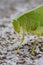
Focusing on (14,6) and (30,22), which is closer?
(30,22)

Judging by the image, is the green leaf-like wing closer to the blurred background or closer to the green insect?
the green insect

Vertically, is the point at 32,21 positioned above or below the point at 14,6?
below

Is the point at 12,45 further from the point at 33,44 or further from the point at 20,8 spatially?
the point at 20,8

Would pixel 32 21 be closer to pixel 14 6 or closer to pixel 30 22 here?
pixel 30 22

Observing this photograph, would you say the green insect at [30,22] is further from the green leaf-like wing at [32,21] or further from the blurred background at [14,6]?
the blurred background at [14,6]

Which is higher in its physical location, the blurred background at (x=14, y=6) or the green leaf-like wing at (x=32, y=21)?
the blurred background at (x=14, y=6)

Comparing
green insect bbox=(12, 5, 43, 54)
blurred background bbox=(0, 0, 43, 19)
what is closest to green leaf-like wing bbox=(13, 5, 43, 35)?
green insect bbox=(12, 5, 43, 54)

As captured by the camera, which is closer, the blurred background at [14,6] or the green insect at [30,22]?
the green insect at [30,22]

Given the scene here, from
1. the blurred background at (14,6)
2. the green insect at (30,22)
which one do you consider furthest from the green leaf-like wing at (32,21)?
the blurred background at (14,6)

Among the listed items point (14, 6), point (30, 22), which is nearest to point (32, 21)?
point (30, 22)
